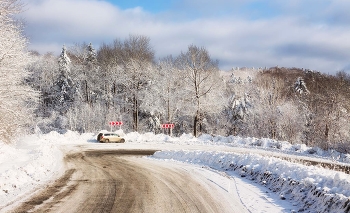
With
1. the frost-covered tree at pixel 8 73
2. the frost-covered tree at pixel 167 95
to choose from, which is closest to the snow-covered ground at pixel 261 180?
the frost-covered tree at pixel 8 73

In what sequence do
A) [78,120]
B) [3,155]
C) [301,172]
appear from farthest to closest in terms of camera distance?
[78,120] < [3,155] < [301,172]

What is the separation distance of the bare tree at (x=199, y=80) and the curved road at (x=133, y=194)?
31661mm

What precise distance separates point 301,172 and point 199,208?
13.5 feet

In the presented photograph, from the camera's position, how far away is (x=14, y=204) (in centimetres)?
902

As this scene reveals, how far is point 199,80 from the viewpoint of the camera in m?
46.1

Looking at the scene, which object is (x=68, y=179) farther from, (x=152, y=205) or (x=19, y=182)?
(x=152, y=205)

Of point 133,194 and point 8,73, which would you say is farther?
point 8,73

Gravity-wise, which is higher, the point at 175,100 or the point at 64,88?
the point at 64,88

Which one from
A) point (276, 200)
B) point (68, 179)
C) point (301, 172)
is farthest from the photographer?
point (68, 179)

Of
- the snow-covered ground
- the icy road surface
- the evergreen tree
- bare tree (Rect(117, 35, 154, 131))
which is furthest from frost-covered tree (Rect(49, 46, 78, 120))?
the icy road surface

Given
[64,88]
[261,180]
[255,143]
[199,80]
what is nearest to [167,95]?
[199,80]

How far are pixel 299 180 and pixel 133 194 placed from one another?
5.49 m

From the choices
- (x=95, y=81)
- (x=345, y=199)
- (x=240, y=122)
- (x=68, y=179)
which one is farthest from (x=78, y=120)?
(x=345, y=199)

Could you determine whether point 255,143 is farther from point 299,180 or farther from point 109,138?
point 299,180
